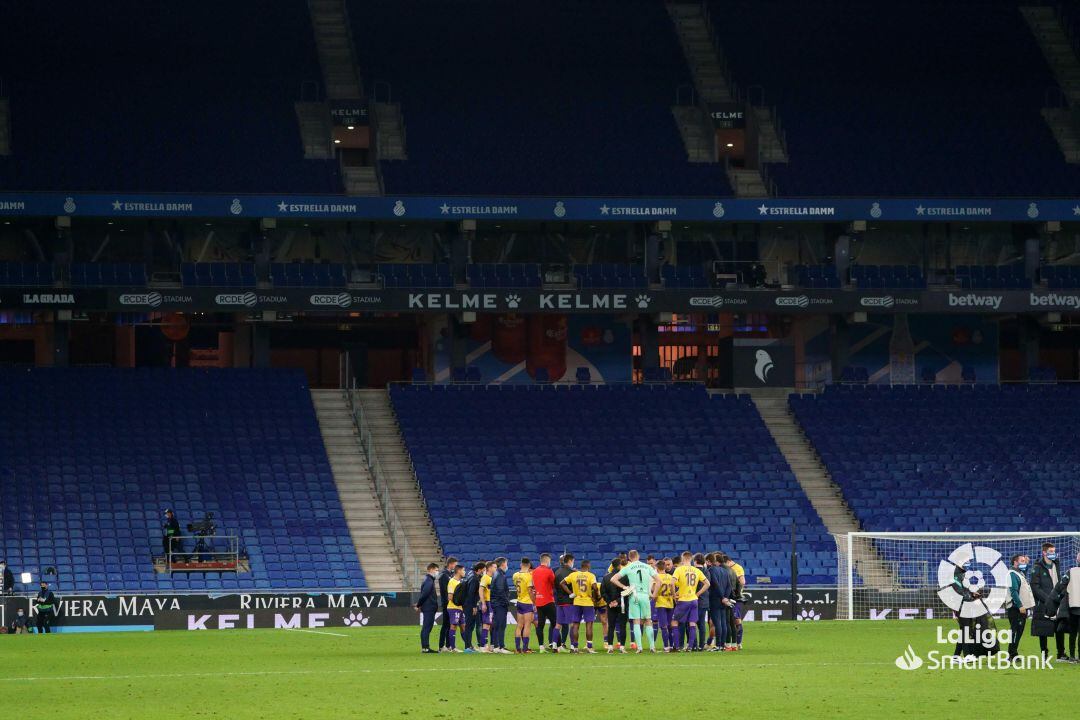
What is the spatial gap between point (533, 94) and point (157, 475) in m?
18.8

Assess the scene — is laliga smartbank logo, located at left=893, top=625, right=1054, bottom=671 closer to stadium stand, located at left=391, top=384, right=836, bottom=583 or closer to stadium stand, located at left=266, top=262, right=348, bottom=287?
stadium stand, located at left=391, top=384, right=836, bottom=583

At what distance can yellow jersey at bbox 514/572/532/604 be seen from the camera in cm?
3184

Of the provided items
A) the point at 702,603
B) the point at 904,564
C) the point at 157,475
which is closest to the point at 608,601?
the point at 702,603

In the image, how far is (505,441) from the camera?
175ft

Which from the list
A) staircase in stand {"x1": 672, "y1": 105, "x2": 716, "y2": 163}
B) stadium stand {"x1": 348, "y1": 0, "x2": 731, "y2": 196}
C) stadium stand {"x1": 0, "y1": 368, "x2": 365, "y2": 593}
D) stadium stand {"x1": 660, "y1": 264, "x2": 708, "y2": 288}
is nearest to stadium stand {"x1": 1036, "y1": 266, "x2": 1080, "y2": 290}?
Answer: stadium stand {"x1": 348, "y1": 0, "x2": 731, "y2": 196}

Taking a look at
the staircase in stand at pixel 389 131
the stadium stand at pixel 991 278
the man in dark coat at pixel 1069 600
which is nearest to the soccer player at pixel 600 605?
the man in dark coat at pixel 1069 600

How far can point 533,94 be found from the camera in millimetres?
58531

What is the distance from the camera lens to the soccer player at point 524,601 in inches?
1254

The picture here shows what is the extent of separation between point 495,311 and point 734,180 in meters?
9.27

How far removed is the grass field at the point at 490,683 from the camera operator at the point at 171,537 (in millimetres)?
9532

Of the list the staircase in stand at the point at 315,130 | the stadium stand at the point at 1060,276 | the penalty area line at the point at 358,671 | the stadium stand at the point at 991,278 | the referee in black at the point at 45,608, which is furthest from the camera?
the stadium stand at the point at 991,278

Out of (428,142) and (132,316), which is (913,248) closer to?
(428,142)

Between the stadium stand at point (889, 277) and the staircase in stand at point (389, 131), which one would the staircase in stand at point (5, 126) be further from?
the stadium stand at point (889, 277)

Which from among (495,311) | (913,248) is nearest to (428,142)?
(495,311)
